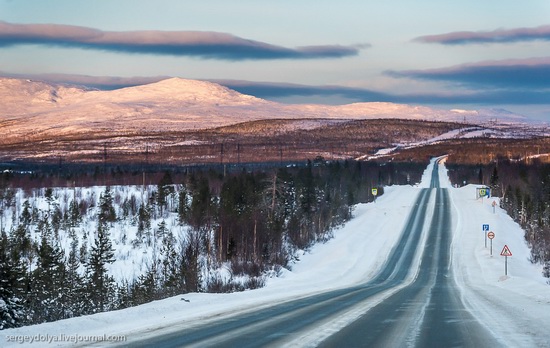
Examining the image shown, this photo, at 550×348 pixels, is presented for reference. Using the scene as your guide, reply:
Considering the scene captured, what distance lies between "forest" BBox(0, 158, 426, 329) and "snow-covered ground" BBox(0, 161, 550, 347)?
275cm

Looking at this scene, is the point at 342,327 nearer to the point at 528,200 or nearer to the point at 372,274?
the point at 372,274

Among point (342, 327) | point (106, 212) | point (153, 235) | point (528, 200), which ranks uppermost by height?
point (342, 327)

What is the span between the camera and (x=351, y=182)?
360ft

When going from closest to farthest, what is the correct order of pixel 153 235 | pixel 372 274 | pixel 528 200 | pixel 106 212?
pixel 372 274
pixel 528 200
pixel 153 235
pixel 106 212

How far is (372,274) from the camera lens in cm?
4794

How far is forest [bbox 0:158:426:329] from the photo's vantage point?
34.0 metres

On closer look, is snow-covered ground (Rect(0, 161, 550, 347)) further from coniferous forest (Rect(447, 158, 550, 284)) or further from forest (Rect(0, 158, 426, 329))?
forest (Rect(0, 158, 426, 329))

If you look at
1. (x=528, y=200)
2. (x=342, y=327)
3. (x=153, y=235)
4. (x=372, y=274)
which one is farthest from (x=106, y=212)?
(x=342, y=327)

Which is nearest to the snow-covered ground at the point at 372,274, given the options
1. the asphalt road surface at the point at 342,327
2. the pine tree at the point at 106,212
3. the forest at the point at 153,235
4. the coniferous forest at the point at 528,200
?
the asphalt road surface at the point at 342,327

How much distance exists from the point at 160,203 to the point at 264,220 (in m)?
37.9

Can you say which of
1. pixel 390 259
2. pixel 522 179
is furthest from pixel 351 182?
pixel 390 259

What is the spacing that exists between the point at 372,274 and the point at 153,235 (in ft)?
136

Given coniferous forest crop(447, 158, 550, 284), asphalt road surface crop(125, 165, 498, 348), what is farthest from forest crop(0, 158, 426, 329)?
coniferous forest crop(447, 158, 550, 284)

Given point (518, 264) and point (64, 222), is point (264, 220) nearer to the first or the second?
point (518, 264)
